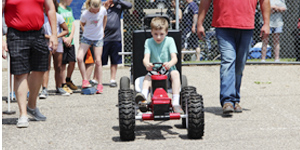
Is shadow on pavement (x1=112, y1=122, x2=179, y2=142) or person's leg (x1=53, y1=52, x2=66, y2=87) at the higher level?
person's leg (x1=53, y1=52, x2=66, y2=87)

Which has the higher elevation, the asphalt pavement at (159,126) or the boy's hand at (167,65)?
the boy's hand at (167,65)

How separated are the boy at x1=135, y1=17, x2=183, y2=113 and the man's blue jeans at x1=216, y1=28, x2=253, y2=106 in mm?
1193

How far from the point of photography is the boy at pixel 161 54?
661 centimetres

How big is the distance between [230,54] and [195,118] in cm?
211

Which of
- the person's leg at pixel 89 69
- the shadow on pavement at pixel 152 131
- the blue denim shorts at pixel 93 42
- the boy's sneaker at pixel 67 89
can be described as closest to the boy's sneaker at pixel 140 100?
the shadow on pavement at pixel 152 131

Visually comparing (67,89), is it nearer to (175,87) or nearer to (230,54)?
(230,54)

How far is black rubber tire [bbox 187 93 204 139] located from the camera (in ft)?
20.0

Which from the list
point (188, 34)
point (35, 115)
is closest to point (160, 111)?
point (35, 115)

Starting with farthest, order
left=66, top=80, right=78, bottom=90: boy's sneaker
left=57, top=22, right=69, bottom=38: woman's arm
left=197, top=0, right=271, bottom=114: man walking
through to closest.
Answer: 1. left=66, top=80, right=78, bottom=90: boy's sneaker
2. left=57, top=22, right=69, bottom=38: woman's arm
3. left=197, top=0, right=271, bottom=114: man walking

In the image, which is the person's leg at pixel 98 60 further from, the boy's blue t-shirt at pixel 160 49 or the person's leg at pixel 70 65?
the boy's blue t-shirt at pixel 160 49

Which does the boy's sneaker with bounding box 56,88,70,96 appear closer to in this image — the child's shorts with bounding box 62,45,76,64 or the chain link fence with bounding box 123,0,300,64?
the child's shorts with bounding box 62,45,76,64

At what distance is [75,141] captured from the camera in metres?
6.26

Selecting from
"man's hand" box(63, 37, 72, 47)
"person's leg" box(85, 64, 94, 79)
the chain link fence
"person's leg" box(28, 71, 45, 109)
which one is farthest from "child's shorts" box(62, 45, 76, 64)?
the chain link fence

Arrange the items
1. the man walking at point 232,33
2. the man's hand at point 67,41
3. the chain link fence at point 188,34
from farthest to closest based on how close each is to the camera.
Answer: the chain link fence at point 188,34, the man's hand at point 67,41, the man walking at point 232,33
